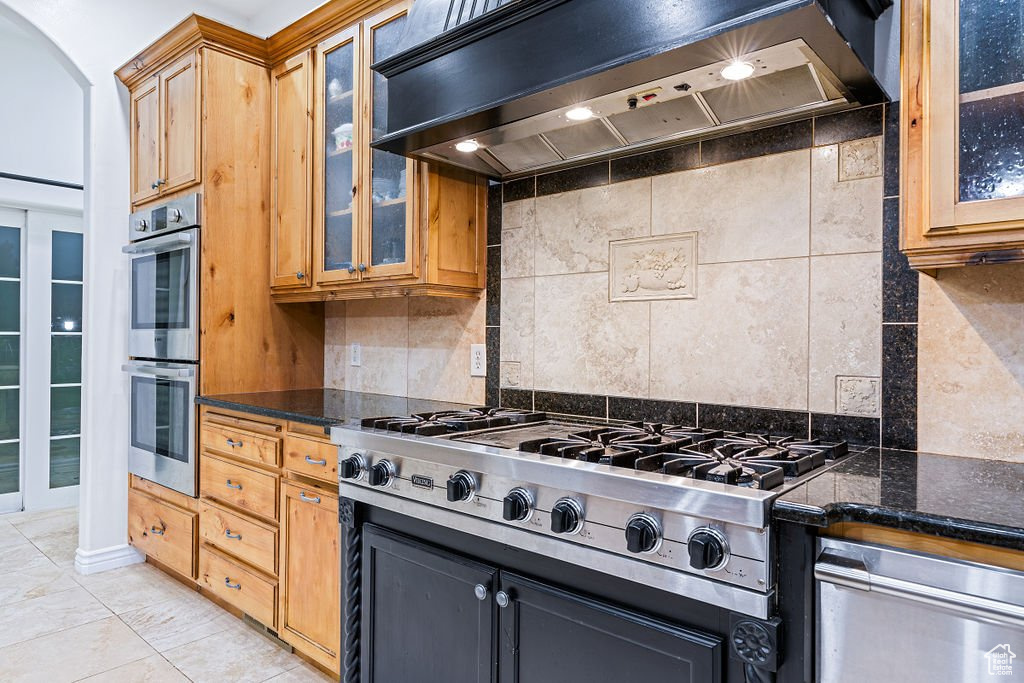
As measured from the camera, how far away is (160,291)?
3010 mm

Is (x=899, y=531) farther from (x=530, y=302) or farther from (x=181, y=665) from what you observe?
(x=181, y=665)

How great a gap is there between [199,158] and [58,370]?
2.50 metres

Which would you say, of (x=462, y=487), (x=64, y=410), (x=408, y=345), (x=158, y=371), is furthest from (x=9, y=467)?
(x=462, y=487)

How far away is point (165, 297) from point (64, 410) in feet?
7.00

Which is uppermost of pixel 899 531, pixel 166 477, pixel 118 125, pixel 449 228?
pixel 118 125

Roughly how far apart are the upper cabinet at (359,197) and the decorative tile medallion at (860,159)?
1241 mm

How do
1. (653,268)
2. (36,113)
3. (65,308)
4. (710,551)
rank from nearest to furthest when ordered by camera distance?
(710,551) < (653,268) < (36,113) < (65,308)

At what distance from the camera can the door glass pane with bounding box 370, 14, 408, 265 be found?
7.57 feet

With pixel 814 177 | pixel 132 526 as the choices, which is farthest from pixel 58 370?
pixel 814 177

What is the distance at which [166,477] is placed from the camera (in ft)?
9.68

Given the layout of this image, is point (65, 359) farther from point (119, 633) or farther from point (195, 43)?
point (195, 43)

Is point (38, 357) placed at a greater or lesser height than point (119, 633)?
greater

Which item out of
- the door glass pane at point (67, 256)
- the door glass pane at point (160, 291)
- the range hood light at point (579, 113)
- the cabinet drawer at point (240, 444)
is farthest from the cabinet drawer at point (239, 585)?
the door glass pane at point (67, 256)

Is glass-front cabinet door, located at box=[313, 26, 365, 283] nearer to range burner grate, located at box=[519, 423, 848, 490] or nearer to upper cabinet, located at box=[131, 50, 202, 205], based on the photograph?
upper cabinet, located at box=[131, 50, 202, 205]
